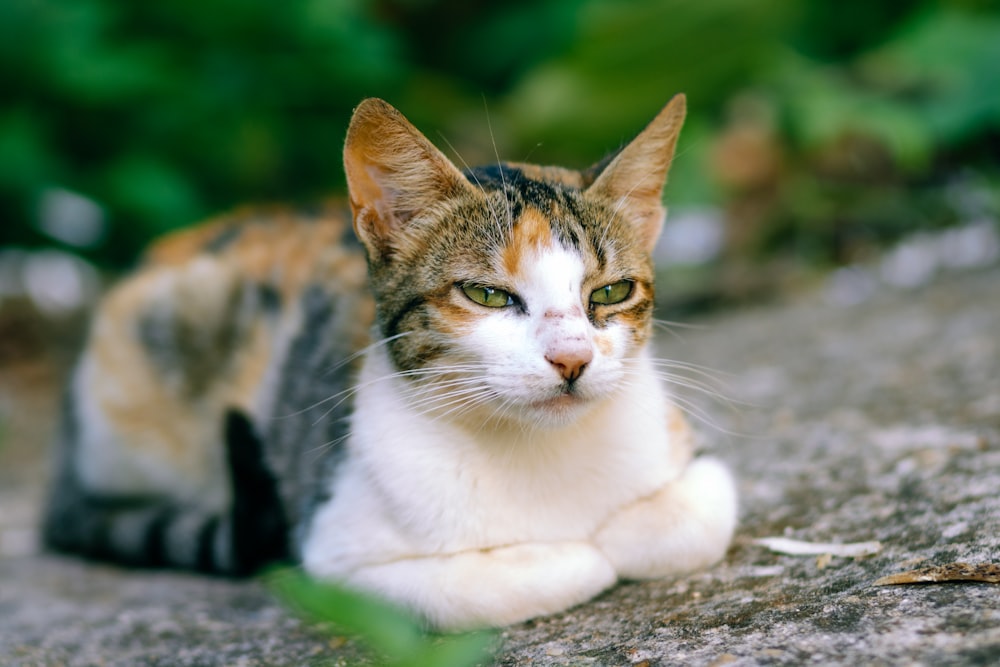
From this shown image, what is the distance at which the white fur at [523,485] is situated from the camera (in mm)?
1783

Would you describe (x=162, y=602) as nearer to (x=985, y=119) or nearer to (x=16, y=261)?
(x=16, y=261)

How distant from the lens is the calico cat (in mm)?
1801

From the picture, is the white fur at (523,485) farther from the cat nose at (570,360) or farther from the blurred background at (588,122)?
the blurred background at (588,122)

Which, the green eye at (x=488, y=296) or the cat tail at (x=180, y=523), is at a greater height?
the green eye at (x=488, y=296)

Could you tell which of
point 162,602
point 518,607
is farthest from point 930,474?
point 162,602

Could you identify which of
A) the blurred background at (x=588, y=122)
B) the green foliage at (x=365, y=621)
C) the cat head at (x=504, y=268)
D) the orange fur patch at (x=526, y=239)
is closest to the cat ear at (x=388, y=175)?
the cat head at (x=504, y=268)

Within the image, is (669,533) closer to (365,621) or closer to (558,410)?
(558,410)

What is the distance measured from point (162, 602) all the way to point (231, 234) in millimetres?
1279

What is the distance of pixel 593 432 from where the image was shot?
6.46 feet

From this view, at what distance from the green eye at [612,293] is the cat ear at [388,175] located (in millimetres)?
339

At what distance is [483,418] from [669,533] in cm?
42

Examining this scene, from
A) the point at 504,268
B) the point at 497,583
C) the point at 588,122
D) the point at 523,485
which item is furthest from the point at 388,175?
the point at 588,122

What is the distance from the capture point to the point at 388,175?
1.97 metres

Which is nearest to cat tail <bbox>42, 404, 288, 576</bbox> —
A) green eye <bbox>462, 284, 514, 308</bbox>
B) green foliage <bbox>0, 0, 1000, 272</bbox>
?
green eye <bbox>462, 284, 514, 308</bbox>
